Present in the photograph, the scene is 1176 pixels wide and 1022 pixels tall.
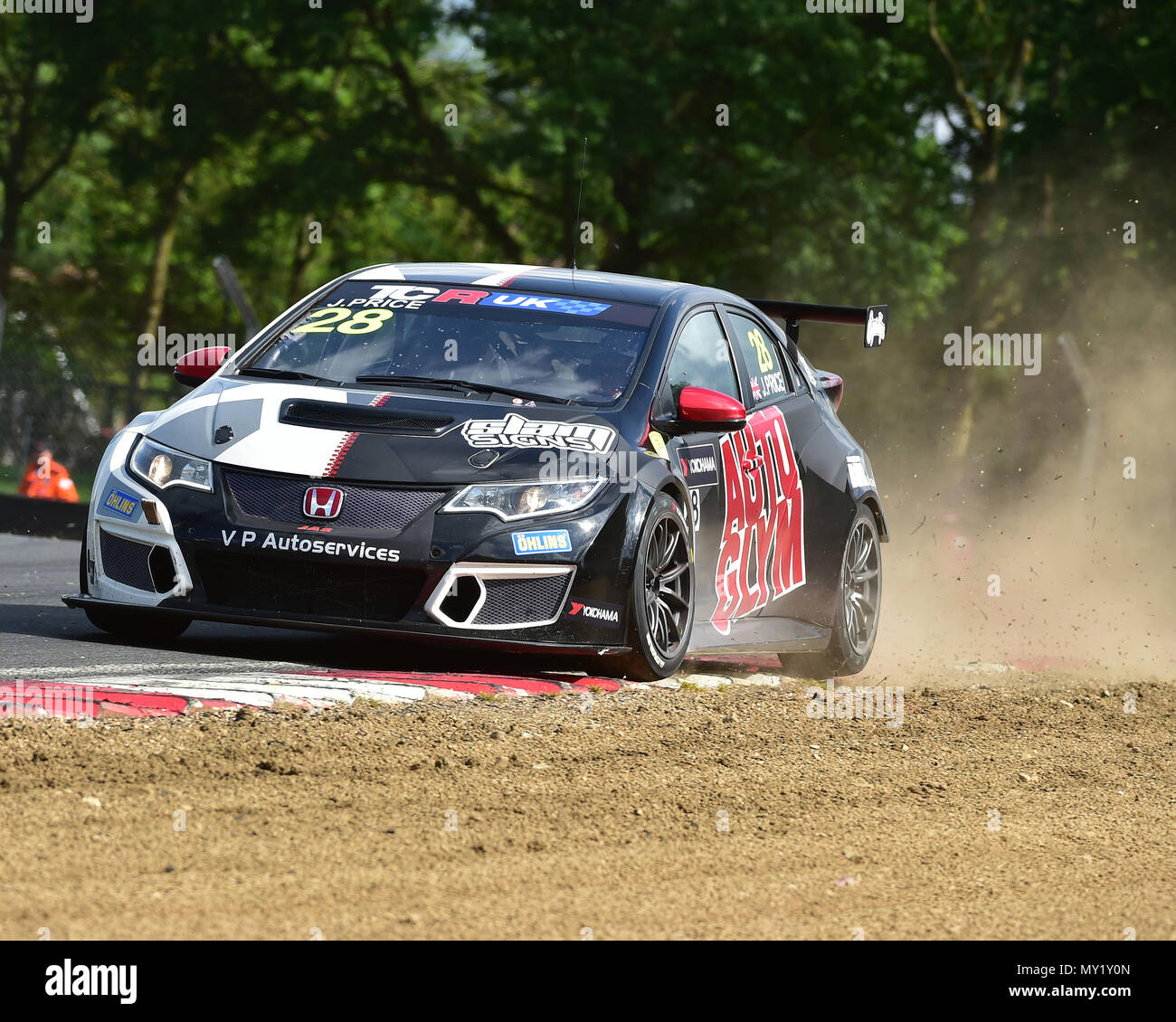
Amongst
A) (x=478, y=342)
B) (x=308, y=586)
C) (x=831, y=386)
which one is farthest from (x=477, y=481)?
(x=831, y=386)

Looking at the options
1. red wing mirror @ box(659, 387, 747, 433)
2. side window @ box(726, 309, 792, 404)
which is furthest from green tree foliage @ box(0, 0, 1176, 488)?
red wing mirror @ box(659, 387, 747, 433)

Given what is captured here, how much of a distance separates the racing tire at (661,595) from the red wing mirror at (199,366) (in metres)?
2.05

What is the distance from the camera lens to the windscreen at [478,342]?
751cm

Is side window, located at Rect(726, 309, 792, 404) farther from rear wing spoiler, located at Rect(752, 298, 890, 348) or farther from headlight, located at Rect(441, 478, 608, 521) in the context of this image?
headlight, located at Rect(441, 478, 608, 521)

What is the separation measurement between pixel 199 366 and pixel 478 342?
1193 mm

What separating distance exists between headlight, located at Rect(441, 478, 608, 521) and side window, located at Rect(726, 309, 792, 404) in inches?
69.1

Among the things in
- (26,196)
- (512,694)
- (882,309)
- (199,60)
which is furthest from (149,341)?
(512,694)

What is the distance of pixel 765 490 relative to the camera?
820cm

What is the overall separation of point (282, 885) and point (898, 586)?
31.1 ft

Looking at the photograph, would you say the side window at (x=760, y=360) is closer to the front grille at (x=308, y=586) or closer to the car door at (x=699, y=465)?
the car door at (x=699, y=465)

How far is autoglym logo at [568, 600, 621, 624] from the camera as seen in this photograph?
685 centimetres

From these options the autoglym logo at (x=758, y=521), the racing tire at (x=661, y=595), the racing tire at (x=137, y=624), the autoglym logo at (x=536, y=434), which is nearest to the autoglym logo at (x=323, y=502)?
the autoglym logo at (x=536, y=434)
